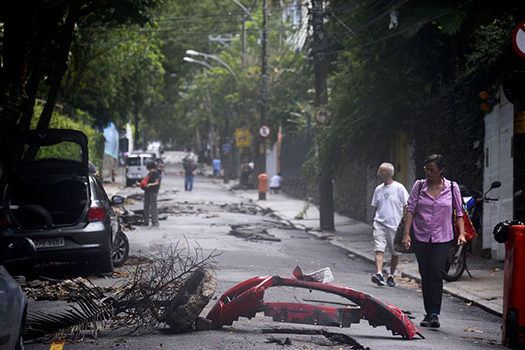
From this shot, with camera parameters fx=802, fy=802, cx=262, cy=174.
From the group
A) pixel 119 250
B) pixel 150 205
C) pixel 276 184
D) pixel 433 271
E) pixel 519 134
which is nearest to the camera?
pixel 433 271

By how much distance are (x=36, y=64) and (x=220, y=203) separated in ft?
50.2

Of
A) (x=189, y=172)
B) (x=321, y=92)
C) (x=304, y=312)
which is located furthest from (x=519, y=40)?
(x=189, y=172)

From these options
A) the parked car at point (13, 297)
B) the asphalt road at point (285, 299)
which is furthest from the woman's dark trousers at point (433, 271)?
the parked car at point (13, 297)

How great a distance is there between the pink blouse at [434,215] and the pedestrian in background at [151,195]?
12185 mm

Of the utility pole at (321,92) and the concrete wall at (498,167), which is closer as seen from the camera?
the concrete wall at (498,167)

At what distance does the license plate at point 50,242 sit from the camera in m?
11.3

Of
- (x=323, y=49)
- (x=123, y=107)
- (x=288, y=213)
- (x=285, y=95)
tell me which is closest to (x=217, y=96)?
(x=285, y=95)

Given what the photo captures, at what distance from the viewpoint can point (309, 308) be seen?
7578 millimetres

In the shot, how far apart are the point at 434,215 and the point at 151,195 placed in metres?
12.4

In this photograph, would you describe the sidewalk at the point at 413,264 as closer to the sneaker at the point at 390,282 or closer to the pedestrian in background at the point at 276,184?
the sneaker at the point at 390,282

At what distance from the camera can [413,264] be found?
1480cm

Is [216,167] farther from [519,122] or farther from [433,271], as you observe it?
[433,271]

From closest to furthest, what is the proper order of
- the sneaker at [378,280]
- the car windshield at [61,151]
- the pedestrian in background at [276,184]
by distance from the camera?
the sneaker at [378,280]
the car windshield at [61,151]
the pedestrian in background at [276,184]

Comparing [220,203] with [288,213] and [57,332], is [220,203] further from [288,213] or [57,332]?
[57,332]
